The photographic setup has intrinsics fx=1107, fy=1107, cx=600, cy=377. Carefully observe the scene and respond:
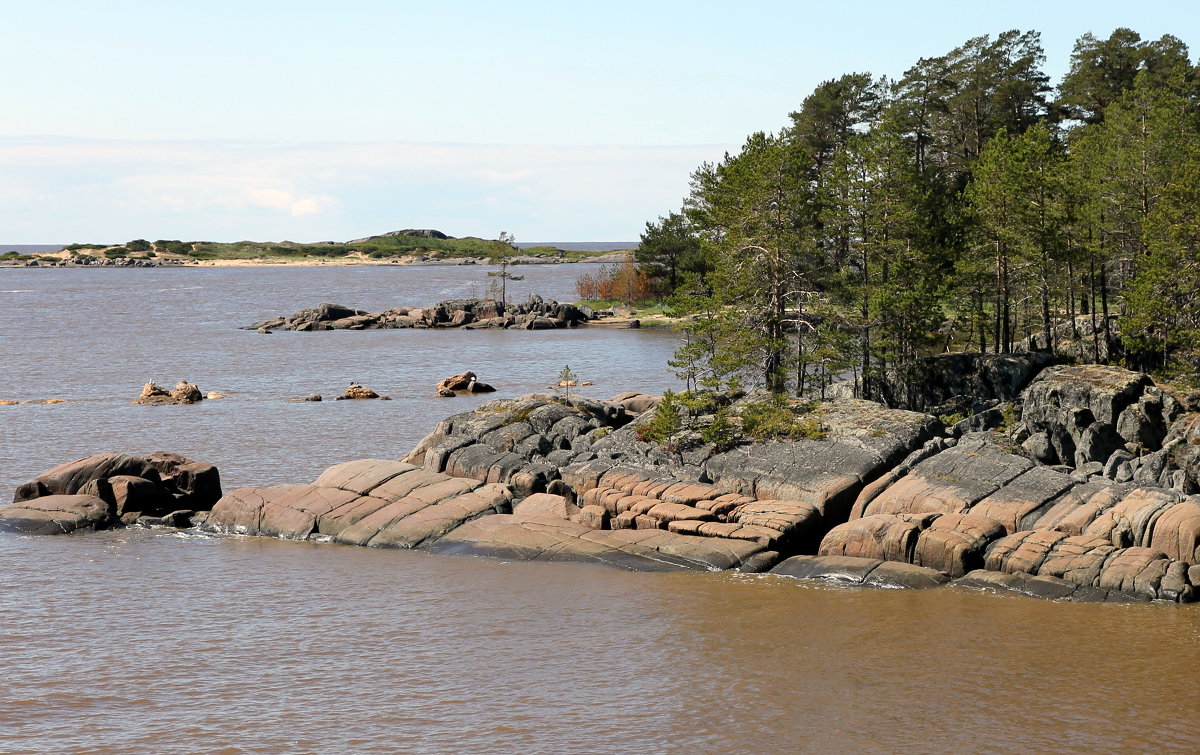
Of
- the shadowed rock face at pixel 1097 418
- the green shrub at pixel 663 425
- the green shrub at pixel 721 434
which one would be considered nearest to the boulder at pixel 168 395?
the green shrub at pixel 663 425

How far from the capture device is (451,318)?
121m

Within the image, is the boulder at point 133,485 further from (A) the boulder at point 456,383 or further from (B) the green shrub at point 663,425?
(A) the boulder at point 456,383

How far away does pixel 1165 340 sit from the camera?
42.1m

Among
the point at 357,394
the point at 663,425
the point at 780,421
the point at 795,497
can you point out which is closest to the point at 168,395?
the point at 357,394

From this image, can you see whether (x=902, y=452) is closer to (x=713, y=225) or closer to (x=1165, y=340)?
(x=1165, y=340)

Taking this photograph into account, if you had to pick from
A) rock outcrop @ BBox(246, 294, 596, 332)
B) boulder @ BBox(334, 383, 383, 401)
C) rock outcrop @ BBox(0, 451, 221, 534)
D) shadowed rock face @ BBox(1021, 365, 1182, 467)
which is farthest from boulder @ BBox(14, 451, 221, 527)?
rock outcrop @ BBox(246, 294, 596, 332)

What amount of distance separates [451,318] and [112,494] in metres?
84.0

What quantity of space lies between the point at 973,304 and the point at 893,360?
753 centimetres

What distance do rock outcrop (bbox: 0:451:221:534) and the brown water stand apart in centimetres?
150

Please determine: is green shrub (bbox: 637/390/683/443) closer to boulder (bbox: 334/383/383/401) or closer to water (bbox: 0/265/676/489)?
water (bbox: 0/265/676/489)

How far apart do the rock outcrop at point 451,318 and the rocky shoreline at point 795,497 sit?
250 ft

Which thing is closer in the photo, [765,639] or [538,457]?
[765,639]

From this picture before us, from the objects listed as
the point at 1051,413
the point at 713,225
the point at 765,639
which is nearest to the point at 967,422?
the point at 1051,413

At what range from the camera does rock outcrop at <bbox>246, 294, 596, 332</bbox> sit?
118188 millimetres
